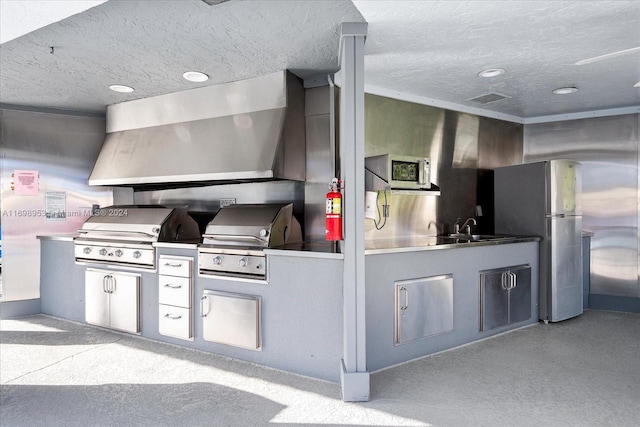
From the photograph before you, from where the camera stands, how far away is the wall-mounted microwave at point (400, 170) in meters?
3.72

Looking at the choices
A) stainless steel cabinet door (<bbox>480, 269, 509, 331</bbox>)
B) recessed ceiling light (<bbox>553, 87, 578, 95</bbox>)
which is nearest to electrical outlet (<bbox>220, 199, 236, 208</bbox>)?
stainless steel cabinet door (<bbox>480, 269, 509, 331</bbox>)

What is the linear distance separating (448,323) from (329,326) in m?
1.18

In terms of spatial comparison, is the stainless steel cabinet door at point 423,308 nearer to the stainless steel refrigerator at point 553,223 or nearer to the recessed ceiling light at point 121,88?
the stainless steel refrigerator at point 553,223

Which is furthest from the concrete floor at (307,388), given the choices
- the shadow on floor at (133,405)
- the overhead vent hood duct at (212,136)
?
the overhead vent hood duct at (212,136)

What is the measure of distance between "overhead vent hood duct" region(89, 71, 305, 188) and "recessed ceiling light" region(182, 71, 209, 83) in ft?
0.61

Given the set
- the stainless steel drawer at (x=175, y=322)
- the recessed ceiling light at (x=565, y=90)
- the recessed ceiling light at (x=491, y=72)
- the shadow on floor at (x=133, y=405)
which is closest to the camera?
the shadow on floor at (x=133, y=405)

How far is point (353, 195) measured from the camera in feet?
8.54

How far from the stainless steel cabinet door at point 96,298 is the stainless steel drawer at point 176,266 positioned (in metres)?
0.78

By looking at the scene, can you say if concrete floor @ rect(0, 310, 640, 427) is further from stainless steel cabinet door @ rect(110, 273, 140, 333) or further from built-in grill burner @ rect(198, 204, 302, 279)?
built-in grill burner @ rect(198, 204, 302, 279)

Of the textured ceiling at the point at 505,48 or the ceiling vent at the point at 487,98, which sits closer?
the textured ceiling at the point at 505,48

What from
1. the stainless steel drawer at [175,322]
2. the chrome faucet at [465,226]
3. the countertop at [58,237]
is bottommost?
the stainless steel drawer at [175,322]

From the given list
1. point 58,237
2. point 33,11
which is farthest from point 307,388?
point 58,237

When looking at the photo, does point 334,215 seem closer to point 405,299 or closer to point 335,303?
point 335,303

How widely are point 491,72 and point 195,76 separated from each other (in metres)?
2.70
